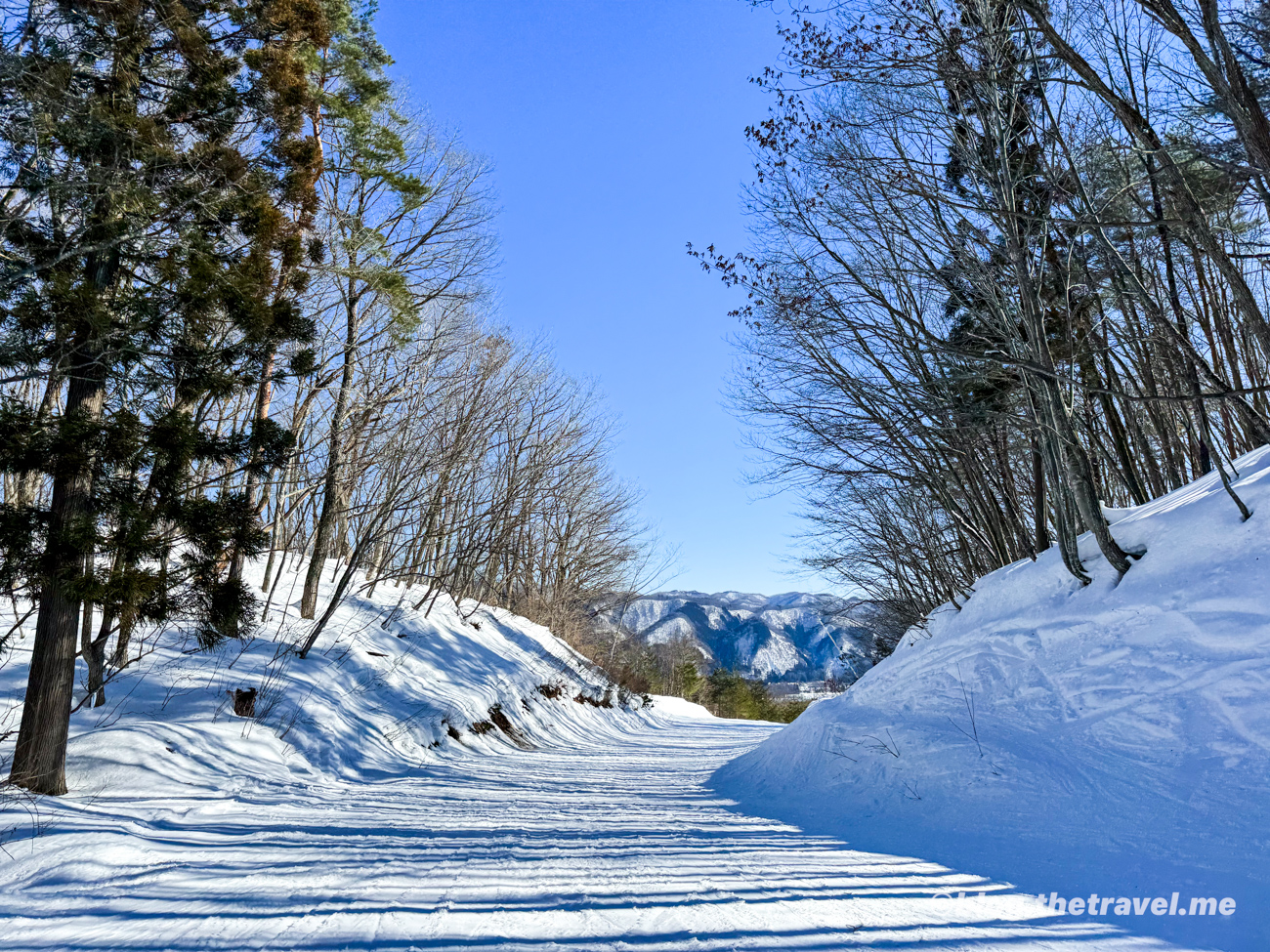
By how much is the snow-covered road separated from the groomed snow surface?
19 millimetres

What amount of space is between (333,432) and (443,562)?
594cm

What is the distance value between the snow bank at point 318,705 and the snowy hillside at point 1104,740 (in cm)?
431

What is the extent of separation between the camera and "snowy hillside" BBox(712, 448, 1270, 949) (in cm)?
297

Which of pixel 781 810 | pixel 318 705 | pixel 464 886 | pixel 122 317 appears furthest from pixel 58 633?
pixel 781 810

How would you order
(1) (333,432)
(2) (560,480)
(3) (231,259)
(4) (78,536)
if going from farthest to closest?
(2) (560,480), (1) (333,432), (3) (231,259), (4) (78,536)

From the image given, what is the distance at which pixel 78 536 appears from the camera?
4527mm

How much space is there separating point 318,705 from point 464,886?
5414mm

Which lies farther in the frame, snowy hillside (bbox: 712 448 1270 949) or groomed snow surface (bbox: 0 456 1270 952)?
snowy hillside (bbox: 712 448 1270 949)

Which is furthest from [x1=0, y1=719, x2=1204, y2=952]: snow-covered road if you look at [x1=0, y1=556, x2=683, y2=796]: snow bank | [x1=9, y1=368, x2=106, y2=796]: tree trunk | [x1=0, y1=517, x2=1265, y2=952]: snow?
[x1=0, y1=556, x2=683, y2=796]: snow bank

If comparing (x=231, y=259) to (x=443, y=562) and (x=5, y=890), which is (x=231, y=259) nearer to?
(x=5, y=890)

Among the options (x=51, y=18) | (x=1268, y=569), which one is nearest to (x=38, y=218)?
(x=51, y=18)

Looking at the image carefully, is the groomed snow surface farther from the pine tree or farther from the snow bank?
the pine tree

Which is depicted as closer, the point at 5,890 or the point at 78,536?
the point at 5,890

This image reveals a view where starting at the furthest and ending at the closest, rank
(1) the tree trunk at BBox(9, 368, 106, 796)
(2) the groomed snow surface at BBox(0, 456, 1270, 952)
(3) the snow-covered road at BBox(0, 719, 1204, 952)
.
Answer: (1) the tree trunk at BBox(9, 368, 106, 796) < (2) the groomed snow surface at BBox(0, 456, 1270, 952) < (3) the snow-covered road at BBox(0, 719, 1204, 952)
